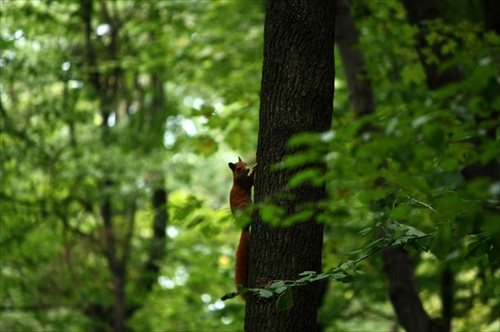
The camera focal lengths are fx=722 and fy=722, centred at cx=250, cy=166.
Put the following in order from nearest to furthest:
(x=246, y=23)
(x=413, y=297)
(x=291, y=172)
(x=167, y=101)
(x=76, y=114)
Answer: (x=291, y=172) < (x=413, y=297) < (x=76, y=114) < (x=246, y=23) < (x=167, y=101)

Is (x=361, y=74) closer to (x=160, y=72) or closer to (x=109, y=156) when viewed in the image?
(x=109, y=156)

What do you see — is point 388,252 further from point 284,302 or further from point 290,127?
point 284,302

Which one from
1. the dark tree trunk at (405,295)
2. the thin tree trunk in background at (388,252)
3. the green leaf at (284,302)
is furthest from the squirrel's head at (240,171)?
the dark tree trunk at (405,295)

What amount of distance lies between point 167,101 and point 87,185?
306 cm

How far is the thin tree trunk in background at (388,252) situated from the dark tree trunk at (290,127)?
8.60 ft

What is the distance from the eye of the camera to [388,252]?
664 centimetres

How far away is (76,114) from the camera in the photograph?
29.8ft

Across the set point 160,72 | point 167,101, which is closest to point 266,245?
point 160,72

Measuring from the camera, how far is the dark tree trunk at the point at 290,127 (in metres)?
3.38

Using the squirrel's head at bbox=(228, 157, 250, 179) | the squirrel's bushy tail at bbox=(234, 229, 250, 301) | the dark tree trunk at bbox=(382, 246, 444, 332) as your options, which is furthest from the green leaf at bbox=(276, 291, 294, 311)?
the dark tree trunk at bbox=(382, 246, 444, 332)

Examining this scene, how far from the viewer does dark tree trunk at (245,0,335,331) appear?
338 cm

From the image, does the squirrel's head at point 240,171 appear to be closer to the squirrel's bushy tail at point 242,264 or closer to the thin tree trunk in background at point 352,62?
the squirrel's bushy tail at point 242,264

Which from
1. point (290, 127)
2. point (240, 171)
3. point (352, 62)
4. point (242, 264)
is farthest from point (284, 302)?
point (352, 62)

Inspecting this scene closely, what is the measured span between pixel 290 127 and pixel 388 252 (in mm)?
3491
